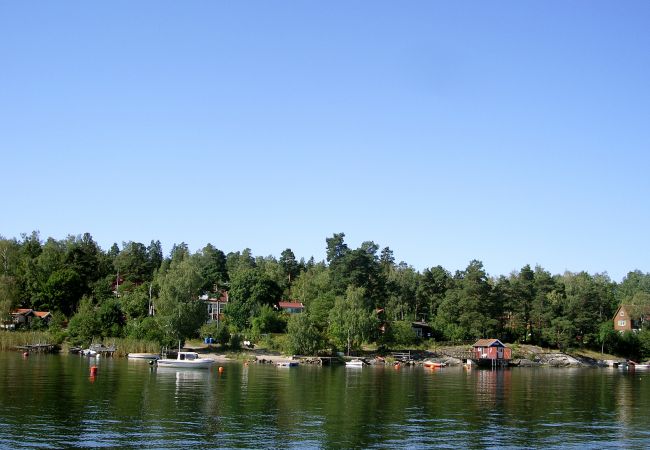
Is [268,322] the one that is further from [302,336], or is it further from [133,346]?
[133,346]

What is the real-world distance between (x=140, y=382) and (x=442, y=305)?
89.0m

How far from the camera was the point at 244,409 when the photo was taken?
A: 2109 inches

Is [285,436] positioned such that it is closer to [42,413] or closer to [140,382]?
[42,413]

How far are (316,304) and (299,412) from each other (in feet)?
280

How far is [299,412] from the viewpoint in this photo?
52.7m

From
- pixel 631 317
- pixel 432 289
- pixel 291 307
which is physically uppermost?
pixel 432 289

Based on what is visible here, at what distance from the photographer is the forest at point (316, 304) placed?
122 m

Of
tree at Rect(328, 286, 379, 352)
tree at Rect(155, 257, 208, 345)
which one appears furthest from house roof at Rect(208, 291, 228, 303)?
tree at Rect(155, 257, 208, 345)

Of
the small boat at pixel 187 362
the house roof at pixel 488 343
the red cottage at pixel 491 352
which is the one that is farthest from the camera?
the house roof at pixel 488 343

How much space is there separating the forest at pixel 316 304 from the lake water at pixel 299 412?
35863mm

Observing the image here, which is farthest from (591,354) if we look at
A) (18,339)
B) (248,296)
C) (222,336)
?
(18,339)

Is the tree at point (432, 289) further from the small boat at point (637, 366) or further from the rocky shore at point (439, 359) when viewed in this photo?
the small boat at point (637, 366)

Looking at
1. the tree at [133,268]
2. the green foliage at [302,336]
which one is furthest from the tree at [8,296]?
the green foliage at [302,336]

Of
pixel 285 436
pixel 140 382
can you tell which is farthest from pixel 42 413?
pixel 140 382
